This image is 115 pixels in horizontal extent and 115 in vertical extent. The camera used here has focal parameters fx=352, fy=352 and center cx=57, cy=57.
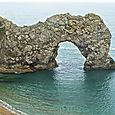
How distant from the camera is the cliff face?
361ft

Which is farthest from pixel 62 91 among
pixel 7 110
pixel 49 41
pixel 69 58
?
pixel 69 58

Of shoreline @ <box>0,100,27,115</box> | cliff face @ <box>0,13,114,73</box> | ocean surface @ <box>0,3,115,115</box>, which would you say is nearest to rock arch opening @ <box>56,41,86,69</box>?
ocean surface @ <box>0,3,115,115</box>

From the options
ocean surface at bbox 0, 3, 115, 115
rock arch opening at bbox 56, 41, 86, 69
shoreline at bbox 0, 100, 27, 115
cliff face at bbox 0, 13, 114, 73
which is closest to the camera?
shoreline at bbox 0, 100, 27, 115

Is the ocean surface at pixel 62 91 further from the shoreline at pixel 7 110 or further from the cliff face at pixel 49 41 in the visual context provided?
the cliff face at pixel 49 41

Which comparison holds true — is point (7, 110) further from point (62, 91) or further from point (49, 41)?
point (49, 41)

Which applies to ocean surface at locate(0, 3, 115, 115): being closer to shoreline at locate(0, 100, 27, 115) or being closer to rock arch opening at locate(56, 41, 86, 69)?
rock arch opening at locate(56, 41, 86, 69)

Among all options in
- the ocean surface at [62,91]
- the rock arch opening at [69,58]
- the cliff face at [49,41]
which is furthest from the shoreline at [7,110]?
the rock arch opening at [69,58]

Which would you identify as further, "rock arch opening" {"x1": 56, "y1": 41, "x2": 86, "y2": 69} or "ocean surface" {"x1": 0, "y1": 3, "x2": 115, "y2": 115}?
"rock arch opening" {"x1": 56, "y1": 41, "x2": 86, "y2": 69}

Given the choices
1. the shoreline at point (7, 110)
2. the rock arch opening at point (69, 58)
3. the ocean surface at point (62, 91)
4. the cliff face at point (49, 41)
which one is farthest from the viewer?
the rock arch opening at point (69, 58)

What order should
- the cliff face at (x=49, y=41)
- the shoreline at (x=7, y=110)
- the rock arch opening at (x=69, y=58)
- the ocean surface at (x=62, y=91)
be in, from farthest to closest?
the rock arch opening at (x=69, y=58), the cliff face at (x=49, y=41), the ocean surface at (x=62, y=91), the shoreline at (x=7, y=110)

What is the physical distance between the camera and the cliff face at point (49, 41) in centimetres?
11000

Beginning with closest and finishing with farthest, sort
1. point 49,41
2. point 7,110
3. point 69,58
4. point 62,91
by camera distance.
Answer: point 7,110, point 62,91, point 49,41, point 69,58

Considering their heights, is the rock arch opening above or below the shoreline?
below

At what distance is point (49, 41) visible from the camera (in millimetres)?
A: 112000
